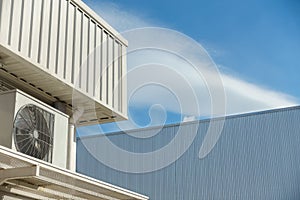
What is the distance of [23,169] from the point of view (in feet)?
13.1

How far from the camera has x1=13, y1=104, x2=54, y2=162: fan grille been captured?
4.49 meters

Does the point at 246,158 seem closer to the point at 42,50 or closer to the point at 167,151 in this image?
the point at 167,151

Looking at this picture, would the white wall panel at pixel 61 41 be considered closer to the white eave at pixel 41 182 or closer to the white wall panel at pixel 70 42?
the white wall panel at pixel 70 42

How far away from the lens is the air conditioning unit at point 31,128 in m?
4.43

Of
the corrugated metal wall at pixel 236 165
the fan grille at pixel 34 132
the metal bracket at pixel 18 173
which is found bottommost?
the metal bracket at pixel 18 173

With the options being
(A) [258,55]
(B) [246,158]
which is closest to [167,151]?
(B) [246,158]

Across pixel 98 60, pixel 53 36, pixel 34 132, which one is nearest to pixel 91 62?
pixel 98 60

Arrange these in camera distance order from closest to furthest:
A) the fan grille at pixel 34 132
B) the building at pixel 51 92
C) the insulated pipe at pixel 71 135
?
the building at pixel 51 92 → the fan grille at pixel 34 132 → the insulated pipe at pixel 71 135

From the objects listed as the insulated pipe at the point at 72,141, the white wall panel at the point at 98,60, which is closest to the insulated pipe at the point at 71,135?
the insulated pipe at the point at 72,141

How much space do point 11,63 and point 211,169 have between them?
37.6ft

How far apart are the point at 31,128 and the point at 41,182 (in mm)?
520

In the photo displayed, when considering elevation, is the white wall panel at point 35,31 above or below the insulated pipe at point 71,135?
above

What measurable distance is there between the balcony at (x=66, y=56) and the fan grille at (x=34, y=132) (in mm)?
414

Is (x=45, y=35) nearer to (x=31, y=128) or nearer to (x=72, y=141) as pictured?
(x=31, y=128)
